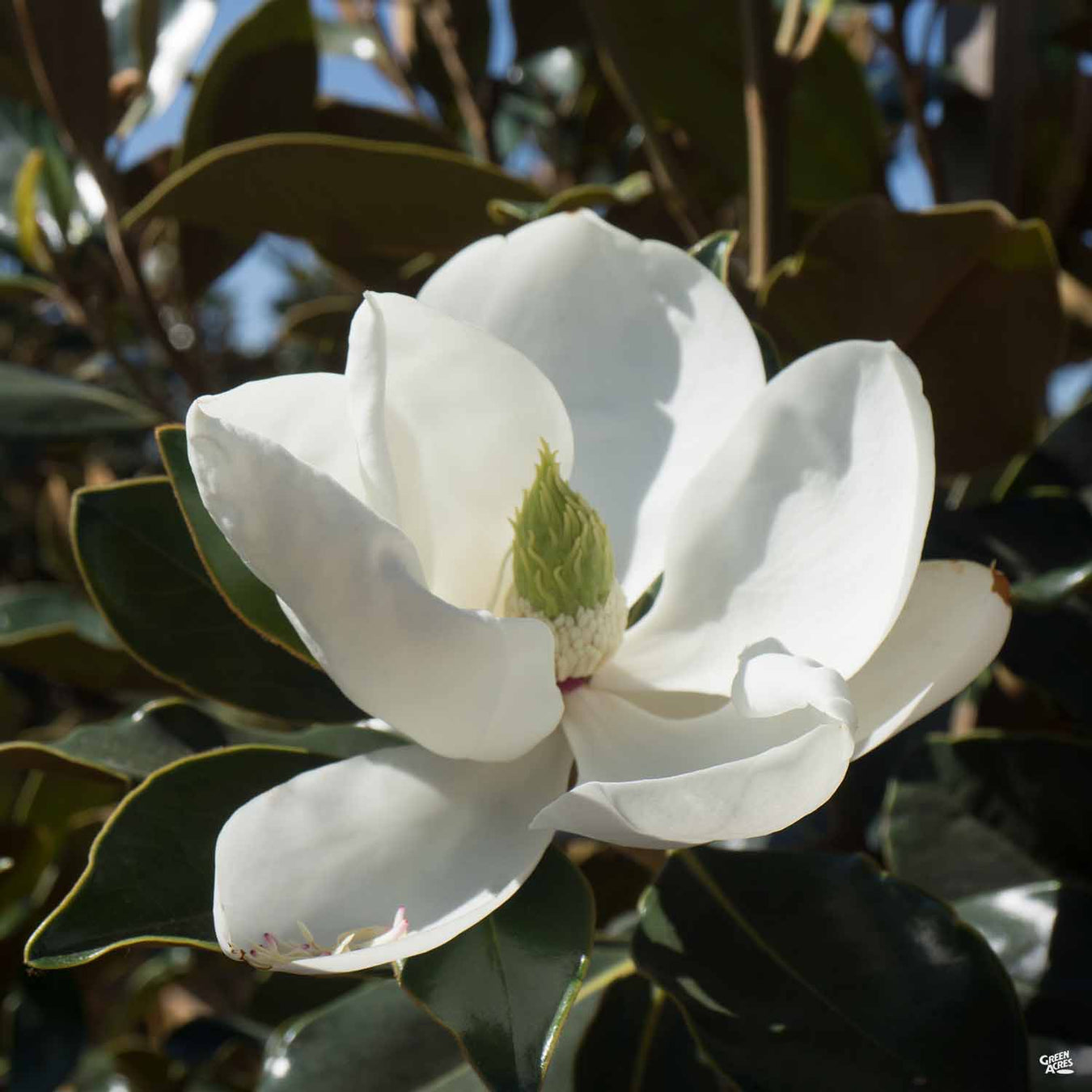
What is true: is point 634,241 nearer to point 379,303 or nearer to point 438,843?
point 379,303

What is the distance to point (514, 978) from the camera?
0.60 meters

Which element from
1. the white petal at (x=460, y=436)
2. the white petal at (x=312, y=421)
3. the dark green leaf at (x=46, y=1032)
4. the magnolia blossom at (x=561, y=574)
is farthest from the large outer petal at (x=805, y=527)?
the dark green leaf at (x=46, y=1032)

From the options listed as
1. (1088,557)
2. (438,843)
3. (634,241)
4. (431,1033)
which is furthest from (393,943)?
(1088,557)

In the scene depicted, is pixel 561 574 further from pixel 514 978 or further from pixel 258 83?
pixel 258 83

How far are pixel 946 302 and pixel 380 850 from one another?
649 millimetres

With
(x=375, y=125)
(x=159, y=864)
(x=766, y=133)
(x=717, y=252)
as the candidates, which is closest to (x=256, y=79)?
(x=375, y=125)

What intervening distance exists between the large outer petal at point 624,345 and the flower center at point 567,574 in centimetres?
6

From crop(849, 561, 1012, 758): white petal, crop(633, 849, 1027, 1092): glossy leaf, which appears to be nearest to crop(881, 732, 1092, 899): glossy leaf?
crop(633, 849, 1027, 1092): glossy leaf

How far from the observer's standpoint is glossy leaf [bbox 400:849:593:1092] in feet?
1.83

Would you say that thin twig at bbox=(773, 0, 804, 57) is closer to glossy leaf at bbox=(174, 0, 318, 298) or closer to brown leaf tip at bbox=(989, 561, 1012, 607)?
glossy leaf at bbox=(174, 0, 318, 298)

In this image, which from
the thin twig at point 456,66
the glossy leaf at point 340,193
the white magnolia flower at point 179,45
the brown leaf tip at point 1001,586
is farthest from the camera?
the thin twig at point 456,66

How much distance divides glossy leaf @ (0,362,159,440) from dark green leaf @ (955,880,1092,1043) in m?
0.97

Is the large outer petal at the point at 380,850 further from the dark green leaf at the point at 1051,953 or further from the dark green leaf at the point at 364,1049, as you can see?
the dark green leaf at the point at 1051,953

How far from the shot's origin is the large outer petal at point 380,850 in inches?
22.8
